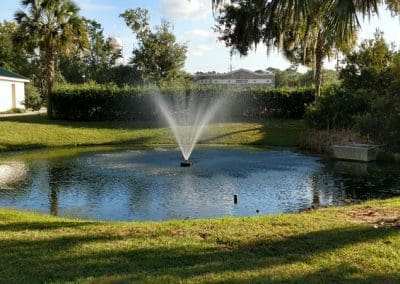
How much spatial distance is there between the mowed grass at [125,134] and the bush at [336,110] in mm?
1085

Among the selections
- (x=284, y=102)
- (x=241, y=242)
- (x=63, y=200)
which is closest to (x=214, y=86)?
(x=284, y=102)

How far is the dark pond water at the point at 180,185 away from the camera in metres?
9.23

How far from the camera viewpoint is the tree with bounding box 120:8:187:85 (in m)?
46.8

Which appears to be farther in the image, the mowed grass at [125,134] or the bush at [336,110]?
the mowed grass at [125,134]

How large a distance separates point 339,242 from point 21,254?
3.54m

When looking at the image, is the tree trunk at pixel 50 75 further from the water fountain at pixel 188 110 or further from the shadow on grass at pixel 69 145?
the shadow on grass at pixel 69 145

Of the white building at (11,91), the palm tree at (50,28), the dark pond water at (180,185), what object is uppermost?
the palm tree at (50,28)

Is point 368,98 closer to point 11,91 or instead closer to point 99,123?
point 99,123

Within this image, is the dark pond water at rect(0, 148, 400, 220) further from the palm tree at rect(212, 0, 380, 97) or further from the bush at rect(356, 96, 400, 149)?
the palm tree at rect(212, 0, 380, 97)

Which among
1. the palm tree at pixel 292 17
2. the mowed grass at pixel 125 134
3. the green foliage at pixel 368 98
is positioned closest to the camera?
the palm tree at pixel 292 17

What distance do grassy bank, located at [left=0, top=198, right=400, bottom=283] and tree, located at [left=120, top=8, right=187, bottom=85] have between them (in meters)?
40.9

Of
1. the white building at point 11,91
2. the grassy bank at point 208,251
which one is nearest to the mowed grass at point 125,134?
the white building at point 11,91

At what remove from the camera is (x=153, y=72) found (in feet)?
157

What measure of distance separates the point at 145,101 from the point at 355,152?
1483 centimetres
